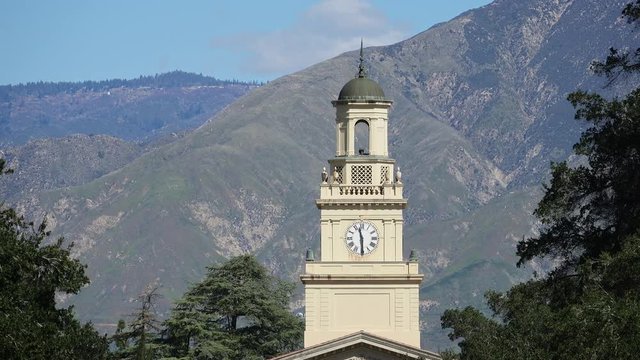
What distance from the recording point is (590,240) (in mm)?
69938

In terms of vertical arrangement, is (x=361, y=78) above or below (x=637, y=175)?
above

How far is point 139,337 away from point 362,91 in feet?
50.6

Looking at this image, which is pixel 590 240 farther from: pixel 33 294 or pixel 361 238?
A: pixel 361 238

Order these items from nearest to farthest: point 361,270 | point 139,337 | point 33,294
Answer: point 33,294, point 361,270, point 139,337

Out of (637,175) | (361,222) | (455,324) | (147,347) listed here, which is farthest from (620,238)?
(455,324)

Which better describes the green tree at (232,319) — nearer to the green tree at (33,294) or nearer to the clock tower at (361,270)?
the clock tower at (361,270)

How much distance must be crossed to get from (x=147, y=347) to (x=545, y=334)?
44.4 metres

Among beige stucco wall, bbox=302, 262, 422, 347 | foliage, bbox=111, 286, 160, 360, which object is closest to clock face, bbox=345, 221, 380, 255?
beige stucco wall, bbox=302, 262, 422, 347

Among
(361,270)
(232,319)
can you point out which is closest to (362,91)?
(361,270)

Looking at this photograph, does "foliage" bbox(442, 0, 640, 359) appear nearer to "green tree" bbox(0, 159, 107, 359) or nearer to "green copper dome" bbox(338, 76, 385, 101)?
"green tree" bbox(0, 159, 107, 359)

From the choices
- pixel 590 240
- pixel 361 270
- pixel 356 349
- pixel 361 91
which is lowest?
pixel 590 240

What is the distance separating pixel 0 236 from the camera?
219 feet

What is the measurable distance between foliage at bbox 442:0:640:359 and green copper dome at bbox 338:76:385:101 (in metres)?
27.1

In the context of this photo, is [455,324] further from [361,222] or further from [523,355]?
[523,355]
